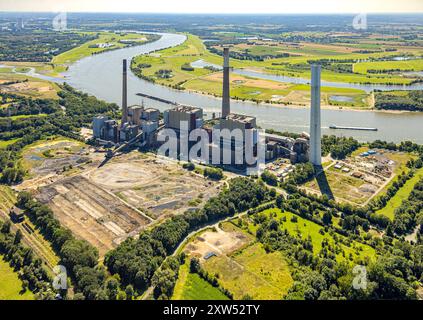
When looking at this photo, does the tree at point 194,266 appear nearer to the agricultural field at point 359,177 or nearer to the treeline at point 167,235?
the treeline at point 167,235

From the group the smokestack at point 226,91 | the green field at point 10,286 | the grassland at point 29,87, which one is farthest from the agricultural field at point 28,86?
the green field at point 10,286

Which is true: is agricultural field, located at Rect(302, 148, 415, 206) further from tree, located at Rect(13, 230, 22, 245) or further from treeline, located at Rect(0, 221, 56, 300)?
tree, located at Rect(13, 230, 22, 245)

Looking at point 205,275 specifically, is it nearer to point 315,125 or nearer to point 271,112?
point 315,125

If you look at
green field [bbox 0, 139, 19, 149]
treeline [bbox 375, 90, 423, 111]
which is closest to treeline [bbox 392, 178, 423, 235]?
treeline [bbox 375, 90, 423, 111]

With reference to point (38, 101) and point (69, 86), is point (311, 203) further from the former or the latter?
point (69, 86)

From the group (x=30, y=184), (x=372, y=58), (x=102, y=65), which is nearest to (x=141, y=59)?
(x=102, y=65)

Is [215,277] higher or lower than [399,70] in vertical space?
lower

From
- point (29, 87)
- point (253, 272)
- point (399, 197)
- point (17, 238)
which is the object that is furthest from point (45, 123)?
point (399, 197)
